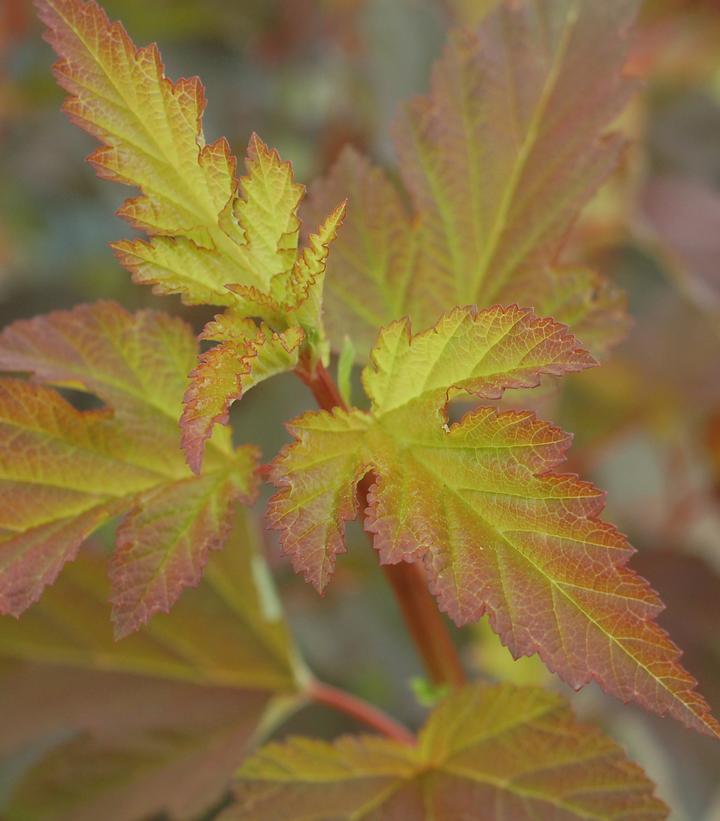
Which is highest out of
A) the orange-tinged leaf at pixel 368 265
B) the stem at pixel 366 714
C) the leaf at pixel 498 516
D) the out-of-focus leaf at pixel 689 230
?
the orange-tinged leaf at pixel 368 265

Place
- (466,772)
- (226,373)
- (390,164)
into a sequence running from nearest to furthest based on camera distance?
(226,373) → (466,772) → (390,164)

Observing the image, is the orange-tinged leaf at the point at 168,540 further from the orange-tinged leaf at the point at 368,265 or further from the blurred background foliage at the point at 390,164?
the blurred background foliage at the point at 390,164

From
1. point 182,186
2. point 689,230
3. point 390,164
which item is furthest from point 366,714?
point 689,230

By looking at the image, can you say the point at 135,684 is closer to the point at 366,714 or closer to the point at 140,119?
the point at 366,714

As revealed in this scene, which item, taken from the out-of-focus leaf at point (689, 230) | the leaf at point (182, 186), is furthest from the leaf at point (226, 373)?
the out-of-focus leaf at point (689, 230)

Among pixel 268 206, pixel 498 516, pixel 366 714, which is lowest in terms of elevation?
pixel 366 714

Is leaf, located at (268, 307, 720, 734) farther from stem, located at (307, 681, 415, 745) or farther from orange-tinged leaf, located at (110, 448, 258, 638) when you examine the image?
stem, located at (307, 681, 415, 745)

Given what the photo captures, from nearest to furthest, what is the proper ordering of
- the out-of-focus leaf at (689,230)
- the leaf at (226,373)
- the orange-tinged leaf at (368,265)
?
the leaf at (226,373) < the orange-tinged leaf at (368,265) < the out-of-focus leaf at (689,230)
